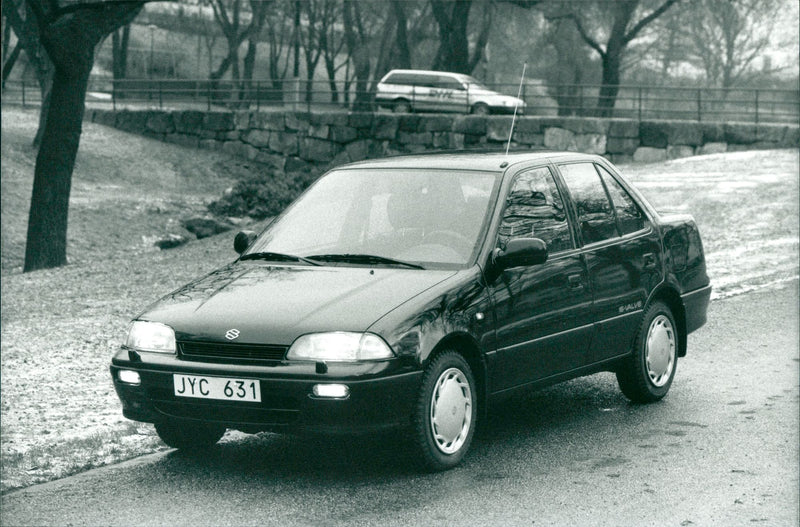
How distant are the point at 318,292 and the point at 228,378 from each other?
2.00 ft

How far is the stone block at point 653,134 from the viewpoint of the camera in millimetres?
30672

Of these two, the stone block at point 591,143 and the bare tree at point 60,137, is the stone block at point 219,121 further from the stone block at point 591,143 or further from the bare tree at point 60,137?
the bare tree at point 60,137

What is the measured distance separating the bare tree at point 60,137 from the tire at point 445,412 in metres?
13.6

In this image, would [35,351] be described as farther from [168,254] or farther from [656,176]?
[656,176]

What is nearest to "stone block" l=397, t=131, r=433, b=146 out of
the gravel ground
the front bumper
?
the gravel ground

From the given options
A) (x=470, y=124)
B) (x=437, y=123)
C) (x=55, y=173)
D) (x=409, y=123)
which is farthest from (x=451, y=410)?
(x=409, y=123)

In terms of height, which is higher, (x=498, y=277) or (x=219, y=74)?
(x=219, y=74)

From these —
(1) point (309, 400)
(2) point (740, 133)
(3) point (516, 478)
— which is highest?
(2) point (740, 133)

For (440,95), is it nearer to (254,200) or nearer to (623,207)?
(254,200)

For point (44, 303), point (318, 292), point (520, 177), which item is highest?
point (520, 177)

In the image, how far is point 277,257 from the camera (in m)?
6.44

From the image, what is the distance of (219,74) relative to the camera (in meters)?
54.5

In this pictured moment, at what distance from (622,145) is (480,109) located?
6.13 meters

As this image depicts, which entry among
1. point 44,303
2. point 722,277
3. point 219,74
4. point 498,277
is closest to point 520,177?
point 498,277
